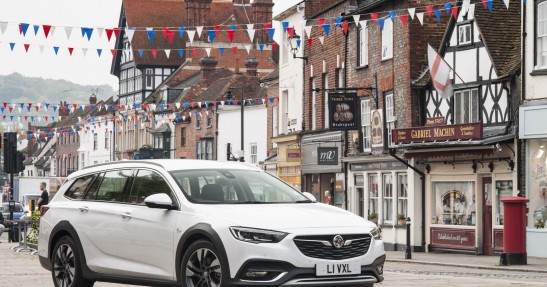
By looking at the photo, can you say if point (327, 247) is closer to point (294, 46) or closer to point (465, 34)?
point (465, 34)

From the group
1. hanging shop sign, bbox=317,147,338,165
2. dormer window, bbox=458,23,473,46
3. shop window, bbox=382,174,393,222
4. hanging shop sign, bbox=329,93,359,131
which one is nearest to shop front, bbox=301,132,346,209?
hanging shop sign, bbox=317,147,338,165

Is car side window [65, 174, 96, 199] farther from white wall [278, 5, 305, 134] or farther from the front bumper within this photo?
white wall [278, 5, 305, 134]

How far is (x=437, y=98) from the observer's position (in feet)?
116

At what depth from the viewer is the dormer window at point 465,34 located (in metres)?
33.6

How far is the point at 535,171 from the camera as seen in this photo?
96.7 ft

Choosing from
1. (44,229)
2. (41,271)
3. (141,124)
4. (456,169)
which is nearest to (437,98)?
(456,169)

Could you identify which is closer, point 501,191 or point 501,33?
point 501,191

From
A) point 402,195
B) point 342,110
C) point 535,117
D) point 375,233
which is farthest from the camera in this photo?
point 342,110

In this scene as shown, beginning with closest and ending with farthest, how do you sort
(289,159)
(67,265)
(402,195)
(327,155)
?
(67,265), (402,195), (327,155), (289,159)

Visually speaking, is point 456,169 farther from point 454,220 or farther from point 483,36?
point 483,36

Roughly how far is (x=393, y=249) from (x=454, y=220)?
3.54m

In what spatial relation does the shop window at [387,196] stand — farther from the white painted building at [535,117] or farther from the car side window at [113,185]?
the car side window at [113,185]

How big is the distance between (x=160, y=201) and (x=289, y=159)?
36479 millimetres

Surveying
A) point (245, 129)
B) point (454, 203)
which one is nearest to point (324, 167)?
point (454, 203)
